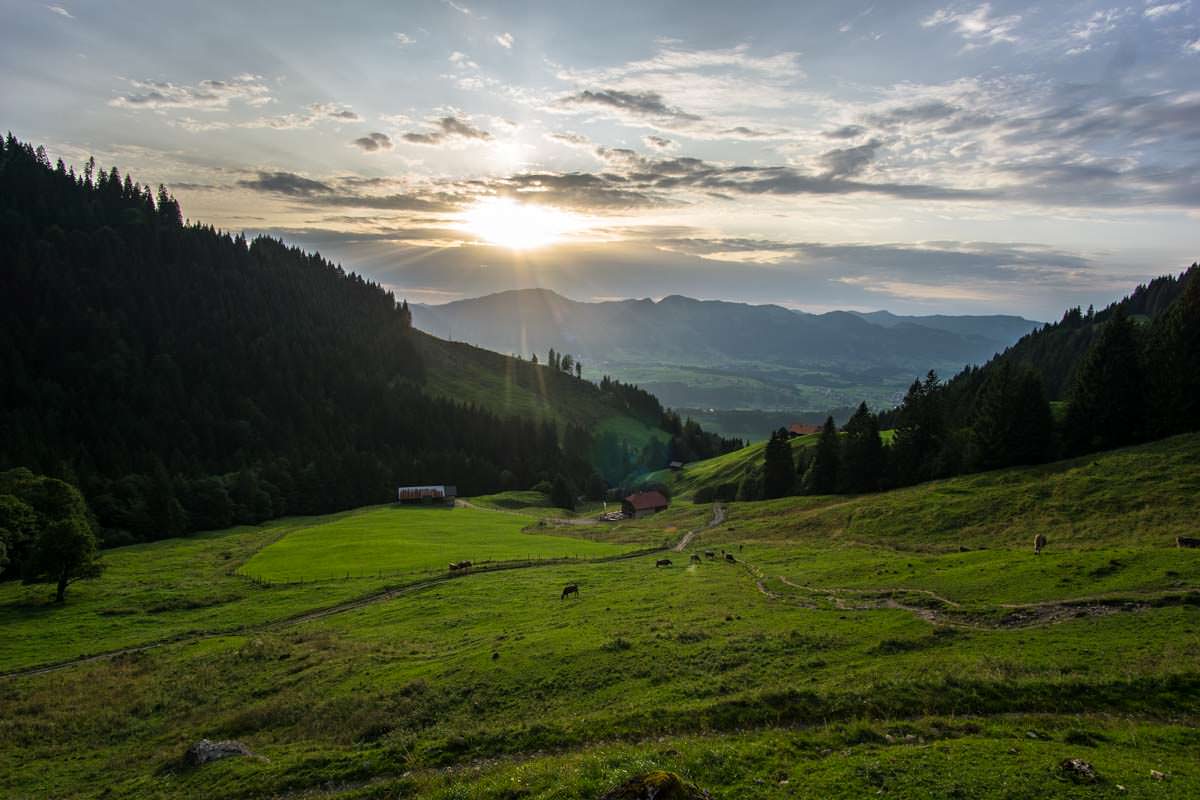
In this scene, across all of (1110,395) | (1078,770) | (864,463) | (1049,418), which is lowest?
Result: (1078,770)

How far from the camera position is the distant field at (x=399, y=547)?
2741 inches

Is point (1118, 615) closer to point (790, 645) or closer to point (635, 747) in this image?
point (790, 645)

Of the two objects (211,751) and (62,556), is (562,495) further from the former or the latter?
(211,751)

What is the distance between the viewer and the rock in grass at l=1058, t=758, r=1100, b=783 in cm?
1539

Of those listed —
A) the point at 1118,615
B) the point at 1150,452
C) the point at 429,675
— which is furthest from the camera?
the point at 1150,452

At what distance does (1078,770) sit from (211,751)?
31.8m

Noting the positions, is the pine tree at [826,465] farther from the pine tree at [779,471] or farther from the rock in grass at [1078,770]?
the rock in grass at [1078,770]

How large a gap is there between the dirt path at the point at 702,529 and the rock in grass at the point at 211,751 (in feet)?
170

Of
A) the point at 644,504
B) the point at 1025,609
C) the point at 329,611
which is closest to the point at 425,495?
the point at 644,504

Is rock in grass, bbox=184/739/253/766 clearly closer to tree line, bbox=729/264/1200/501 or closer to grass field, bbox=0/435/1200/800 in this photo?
grass field, bbox=0/435/1200/800

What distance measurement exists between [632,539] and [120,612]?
5831 centimetres

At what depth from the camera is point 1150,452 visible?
2328 inches

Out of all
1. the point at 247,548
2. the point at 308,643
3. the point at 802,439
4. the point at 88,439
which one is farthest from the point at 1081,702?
the point at 88,439

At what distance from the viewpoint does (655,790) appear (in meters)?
14.4
